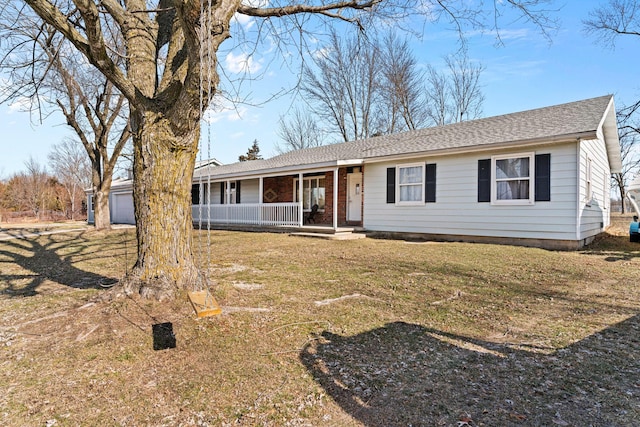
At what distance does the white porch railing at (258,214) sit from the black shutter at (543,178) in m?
8.21

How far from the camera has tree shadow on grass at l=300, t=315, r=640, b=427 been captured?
2359 mm

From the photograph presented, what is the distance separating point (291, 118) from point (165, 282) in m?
30.8

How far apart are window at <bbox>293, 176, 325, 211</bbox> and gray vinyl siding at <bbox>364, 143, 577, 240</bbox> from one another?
3.17 m

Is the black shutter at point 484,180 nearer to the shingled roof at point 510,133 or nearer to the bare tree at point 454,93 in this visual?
the shingled roof at point 510,133

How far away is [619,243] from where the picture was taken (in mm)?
10734

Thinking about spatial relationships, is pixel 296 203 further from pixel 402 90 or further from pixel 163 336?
pixel 402 90

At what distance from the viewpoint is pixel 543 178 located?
9.36m

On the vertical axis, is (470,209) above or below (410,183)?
below

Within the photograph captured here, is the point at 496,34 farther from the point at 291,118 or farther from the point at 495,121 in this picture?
the point at 291,118

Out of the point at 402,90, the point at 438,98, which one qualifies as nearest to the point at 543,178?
the point at 402,90

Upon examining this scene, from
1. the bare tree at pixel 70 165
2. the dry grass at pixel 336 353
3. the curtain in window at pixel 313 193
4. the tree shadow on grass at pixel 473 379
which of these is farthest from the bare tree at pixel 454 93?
the bare tree at pixel 70 165

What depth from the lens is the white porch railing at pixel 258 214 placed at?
14664mm

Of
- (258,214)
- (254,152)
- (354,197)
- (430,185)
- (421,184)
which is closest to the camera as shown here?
(430,185)

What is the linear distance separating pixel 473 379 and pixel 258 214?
13.8 m
